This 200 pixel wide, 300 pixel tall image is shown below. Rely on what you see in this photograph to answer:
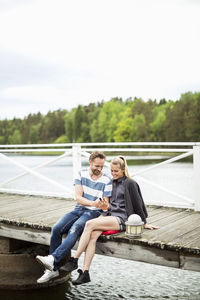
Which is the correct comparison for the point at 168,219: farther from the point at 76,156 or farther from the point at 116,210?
the point at 76,156

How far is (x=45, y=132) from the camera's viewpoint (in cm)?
9838

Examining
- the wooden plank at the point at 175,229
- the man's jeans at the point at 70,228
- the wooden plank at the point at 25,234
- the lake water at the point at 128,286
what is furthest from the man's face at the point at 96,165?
the lake water at the point at 128,286

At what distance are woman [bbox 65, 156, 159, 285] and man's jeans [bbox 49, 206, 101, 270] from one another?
145 millimetres

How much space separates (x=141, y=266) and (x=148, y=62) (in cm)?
8123

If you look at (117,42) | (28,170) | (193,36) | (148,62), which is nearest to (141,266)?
(28,170)

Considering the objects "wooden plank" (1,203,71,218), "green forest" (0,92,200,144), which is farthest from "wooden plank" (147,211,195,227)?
"green forest" (0,92,200,144)

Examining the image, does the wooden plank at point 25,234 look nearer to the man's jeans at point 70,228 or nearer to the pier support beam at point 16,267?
the pier support beam at point 16,267

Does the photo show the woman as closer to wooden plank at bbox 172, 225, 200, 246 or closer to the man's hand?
the man's hand

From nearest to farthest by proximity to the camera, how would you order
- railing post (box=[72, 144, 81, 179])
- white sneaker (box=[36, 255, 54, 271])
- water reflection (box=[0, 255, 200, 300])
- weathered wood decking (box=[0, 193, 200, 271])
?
weathered wood decking (box=[0, 193, 200, 271]) → white sneaker (box=[36, 255, 54, 271]) → water reflection (box=[0, 255, 200, 300]) → railing post (box=[72, 144, 81, 179])

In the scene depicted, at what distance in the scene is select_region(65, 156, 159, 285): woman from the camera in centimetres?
471

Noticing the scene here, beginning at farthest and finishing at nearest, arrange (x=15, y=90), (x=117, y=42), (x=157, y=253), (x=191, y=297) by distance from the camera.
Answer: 1. (x=15, y=90)
2. (x=117, y=42)
3. (x=191, y=297)
4. (x=157, y=253)

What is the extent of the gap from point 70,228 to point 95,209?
41 centimetres

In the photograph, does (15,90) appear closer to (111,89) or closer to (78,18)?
(111,89)

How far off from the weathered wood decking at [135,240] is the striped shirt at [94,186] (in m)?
0.54
